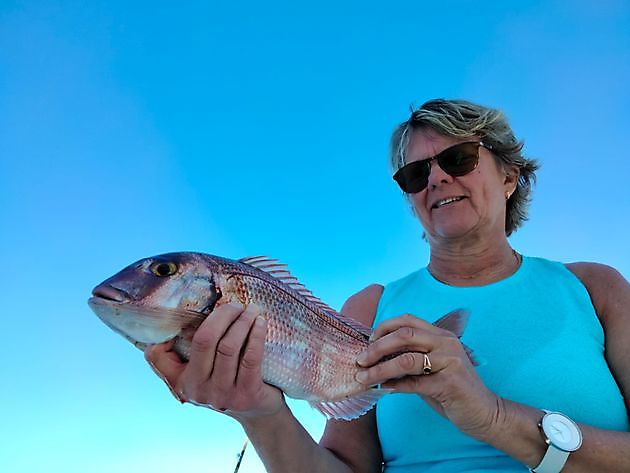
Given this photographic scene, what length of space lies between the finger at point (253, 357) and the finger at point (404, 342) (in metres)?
0.47

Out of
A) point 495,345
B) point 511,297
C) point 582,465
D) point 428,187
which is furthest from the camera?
point 428,187

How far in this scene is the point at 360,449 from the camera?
315 centimetres

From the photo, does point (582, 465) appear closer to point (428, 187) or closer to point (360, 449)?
point (360, 449)

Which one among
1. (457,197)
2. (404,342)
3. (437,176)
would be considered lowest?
(404,342)

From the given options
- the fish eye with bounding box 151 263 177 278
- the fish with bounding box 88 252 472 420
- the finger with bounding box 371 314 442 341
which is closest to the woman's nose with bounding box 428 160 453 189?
the fish with bounding box 88 252 472 420

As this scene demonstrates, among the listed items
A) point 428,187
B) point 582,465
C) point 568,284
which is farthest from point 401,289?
point 582,465

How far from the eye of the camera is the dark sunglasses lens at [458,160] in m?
3.38

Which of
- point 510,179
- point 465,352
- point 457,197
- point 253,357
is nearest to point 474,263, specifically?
point 457,197

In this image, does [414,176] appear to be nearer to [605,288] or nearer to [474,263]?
[474,263]

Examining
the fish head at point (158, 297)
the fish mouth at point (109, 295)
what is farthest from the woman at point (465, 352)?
the fish mouth at point (109, 295)

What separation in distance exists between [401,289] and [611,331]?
1.18m

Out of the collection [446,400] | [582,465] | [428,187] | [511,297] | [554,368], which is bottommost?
[582,465]

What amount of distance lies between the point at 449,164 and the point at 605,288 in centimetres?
111

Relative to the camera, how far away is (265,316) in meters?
2.26
